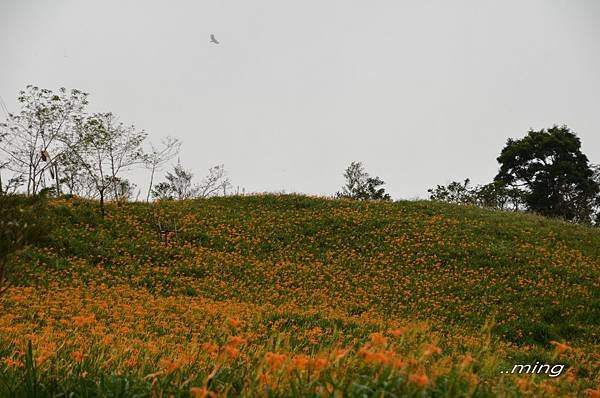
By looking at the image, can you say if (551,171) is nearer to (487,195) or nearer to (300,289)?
(487,195)

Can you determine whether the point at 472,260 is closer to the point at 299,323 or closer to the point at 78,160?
the point at 299,323

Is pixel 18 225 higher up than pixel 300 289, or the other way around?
pixel 18 225

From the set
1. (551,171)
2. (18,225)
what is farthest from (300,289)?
(551,171)

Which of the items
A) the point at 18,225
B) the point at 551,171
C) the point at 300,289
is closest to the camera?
the point at 18,225

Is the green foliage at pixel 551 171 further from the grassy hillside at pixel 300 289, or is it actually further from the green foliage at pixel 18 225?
the green foliage at pixel 18 225

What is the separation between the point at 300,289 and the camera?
47.3ft

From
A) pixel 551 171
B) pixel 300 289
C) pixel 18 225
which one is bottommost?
pixel 300 289

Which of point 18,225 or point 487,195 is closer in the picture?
point 18,225

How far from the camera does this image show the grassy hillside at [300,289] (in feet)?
14.8

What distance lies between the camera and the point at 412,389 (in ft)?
7.36

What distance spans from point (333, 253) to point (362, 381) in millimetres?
15528

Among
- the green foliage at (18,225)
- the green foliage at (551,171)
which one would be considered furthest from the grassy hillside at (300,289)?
the green foliage at (551,171)

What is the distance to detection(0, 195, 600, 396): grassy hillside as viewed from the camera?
452 centimetres

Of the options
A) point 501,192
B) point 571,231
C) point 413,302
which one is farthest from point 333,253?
point 501,192
